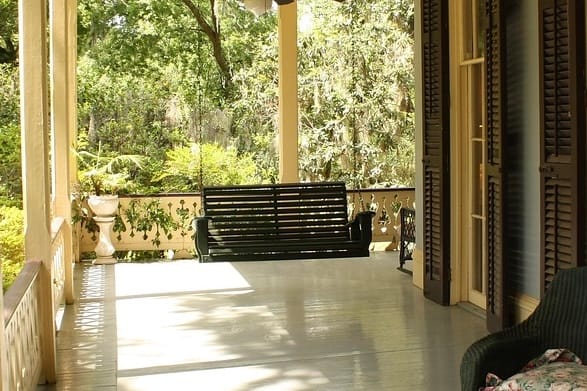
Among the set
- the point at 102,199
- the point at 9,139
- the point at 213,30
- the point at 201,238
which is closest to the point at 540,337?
the point at 201,238

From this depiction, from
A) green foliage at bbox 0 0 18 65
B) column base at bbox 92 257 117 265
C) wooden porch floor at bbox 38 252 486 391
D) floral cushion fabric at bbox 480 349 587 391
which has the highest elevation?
green foliage at bbox 0 0 18 65

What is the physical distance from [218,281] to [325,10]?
7.36 meters

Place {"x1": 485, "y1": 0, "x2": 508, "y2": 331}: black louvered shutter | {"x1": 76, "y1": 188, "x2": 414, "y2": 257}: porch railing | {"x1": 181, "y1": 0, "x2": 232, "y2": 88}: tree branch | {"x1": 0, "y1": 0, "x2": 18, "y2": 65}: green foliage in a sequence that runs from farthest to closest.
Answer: {"x1": 181, "y1": 0, "x2": 232, "y2": 88}: tree branch
{"x1": 0, "y1": 0, "x2": 18, "y2": 65}: green foliage
{"x1": 76, "y1": 188, "x2": 414, "y2": 257}: porch railing
{"x1": 485, "y1": 0, "x2": 508, "y2": 331}: black louvered shutter

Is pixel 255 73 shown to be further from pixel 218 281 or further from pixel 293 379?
pixel 293 379

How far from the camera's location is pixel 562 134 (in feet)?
18.2

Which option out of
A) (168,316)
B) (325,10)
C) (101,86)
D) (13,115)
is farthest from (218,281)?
(325,10)

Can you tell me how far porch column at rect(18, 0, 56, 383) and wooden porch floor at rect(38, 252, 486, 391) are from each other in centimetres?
82

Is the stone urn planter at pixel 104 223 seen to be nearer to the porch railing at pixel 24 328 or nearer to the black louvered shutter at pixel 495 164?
the porch railing at pixel 24 328

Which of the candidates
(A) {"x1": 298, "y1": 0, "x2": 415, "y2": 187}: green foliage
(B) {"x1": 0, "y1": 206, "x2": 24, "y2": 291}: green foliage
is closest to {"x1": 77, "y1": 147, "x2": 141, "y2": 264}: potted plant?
(B) {"x1": 0, "y1": 206, "x2": 24, "y2": 291}: green foliage

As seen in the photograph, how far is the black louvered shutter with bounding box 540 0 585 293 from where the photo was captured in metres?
5.37

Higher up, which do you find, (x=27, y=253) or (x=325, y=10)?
(x=325, y=10)

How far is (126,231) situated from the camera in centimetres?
1113

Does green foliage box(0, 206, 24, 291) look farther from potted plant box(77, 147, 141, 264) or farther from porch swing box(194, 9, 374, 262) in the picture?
porch swing box(194, 9, 374, 262)

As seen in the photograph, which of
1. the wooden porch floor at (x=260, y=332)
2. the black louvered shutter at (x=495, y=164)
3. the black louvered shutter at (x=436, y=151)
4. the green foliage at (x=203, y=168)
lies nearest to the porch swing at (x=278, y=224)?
the wooden porch floor at (x=260, y=332)
